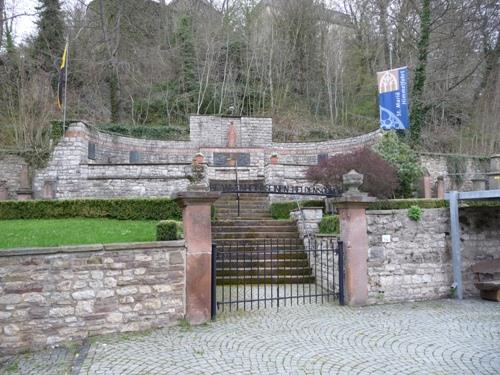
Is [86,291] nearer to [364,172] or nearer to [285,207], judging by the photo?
[285,207]

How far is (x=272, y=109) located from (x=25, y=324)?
23.5 m

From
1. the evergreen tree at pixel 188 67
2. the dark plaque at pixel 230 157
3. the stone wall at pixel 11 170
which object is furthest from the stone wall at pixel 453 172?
the stone wall at pixel 11 170

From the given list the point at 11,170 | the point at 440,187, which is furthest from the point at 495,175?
the point at 11,170

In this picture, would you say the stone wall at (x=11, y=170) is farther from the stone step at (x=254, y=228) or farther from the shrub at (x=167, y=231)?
the shrub at (x=167, y=231)

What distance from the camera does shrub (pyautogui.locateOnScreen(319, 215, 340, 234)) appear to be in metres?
9.02

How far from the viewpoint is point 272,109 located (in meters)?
27.2

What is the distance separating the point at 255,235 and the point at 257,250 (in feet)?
8.88

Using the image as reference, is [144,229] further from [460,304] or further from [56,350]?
[460,304]

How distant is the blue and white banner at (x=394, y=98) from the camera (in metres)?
15.5

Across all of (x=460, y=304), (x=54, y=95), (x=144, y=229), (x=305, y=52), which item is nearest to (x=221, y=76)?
(x=305, y=52)

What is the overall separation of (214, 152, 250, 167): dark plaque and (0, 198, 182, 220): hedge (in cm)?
827

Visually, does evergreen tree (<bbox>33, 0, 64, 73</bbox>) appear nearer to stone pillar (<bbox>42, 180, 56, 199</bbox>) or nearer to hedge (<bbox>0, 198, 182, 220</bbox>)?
stone pillar (<bbox>42, 180, 56, 199</bbox>)

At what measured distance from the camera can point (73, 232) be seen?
9.22m

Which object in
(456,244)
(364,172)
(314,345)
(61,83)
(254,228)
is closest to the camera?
(314,345)
